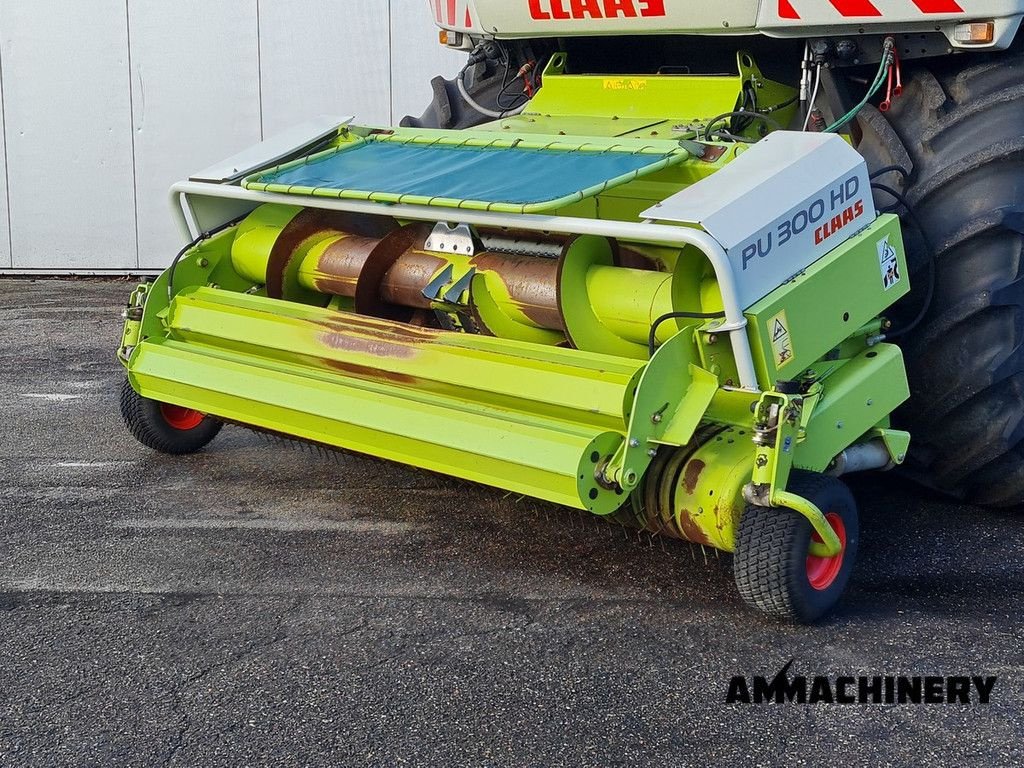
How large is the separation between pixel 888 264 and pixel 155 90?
5967 millimetres

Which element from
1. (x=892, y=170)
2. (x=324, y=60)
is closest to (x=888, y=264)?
(x=892, y=170)

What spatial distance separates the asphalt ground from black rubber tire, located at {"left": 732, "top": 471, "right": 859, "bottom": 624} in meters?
0.09

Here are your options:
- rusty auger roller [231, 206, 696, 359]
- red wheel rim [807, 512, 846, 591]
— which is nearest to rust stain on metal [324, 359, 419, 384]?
rusty auger roller [231, 206, 696, 359]

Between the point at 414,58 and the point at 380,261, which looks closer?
the point at 380,261

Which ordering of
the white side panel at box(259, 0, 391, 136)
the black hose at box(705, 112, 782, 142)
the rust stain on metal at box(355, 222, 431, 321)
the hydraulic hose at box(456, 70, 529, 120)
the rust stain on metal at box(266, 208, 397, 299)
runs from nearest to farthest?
the black hose at box(705, 112, 782, 142), the rust stain on metal at box(355, 222, 431, 321), the rust stain on metal at box(266, 208, 397, 299), the hydraulic hose at box(456, 70, 529, 120), the white side panel at box(259, 0, 391, 136)

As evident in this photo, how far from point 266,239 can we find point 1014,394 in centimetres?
238

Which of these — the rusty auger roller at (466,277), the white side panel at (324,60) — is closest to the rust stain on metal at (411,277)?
the rusty auger roller at (466,277)

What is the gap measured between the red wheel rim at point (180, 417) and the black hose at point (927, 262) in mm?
2395

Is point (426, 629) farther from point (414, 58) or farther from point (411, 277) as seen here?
point (414, 58)

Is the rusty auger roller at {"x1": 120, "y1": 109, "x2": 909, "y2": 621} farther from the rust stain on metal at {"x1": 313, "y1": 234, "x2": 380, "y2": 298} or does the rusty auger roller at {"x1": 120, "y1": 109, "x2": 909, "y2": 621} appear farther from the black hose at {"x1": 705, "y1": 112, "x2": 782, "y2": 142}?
the black hose at {"x1": 705, "y1": 112, "x2": 782, "y2": 142}

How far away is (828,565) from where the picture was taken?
10.8 feet

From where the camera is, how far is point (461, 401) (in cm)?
360

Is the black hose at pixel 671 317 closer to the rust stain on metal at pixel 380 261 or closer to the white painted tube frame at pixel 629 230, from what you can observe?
the white painted tube frame at pixel 629 230

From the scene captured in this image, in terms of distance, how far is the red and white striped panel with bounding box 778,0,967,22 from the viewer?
360 centimetres
